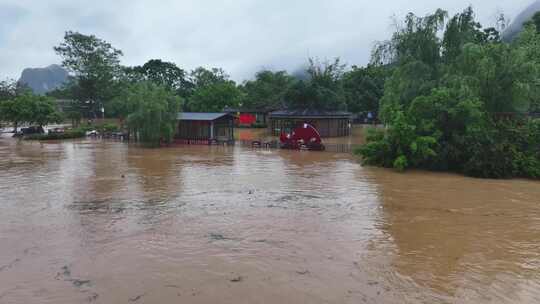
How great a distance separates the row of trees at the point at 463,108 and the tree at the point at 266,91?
30.7 m

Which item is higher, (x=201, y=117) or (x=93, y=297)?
(x=201, y=117)

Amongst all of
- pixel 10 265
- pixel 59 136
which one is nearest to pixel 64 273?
pixel 10 265

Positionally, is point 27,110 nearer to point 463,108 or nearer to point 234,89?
point 234,89

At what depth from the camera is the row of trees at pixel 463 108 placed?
61.0 ft

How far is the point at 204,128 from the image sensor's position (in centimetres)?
3472

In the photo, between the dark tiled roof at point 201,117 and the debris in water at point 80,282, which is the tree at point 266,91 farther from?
the debris in water at point 80,282

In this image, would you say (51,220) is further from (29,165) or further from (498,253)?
(29,165)

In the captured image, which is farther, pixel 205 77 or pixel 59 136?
pixel 205 77

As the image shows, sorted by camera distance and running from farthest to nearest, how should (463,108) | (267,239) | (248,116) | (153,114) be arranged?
(248,116), (153,114), (463,108), (267,239)

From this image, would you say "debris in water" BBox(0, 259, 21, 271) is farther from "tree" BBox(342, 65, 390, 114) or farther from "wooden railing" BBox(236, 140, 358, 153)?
"tree" BBox(342, 65, 390, 114)

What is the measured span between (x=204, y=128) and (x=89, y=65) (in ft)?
87.5

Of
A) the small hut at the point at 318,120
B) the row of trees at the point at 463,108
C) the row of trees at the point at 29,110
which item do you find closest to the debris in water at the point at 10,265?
the row of trees at the point at 463,108

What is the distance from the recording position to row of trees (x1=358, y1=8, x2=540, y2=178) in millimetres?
18578

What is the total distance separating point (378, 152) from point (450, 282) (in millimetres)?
14019
